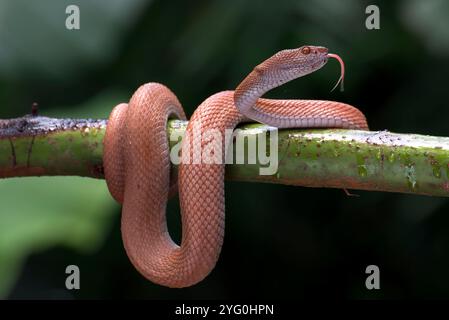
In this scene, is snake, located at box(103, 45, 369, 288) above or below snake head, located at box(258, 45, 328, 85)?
below

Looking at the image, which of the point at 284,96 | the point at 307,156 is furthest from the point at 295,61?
the point at 284,96

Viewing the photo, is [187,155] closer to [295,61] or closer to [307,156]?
[307,156]

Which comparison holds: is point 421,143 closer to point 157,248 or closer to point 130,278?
point 157,248

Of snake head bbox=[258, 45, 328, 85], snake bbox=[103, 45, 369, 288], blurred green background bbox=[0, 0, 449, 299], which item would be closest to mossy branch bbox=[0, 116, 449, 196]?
snake bbox=[103, 45, 369, 288]

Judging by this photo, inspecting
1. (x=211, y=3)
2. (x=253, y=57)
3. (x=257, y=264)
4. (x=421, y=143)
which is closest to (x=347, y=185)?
(x=421, y=143)

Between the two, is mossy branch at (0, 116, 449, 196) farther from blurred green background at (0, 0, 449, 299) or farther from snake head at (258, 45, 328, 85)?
blurred green background at (0, 0, 449, 299)

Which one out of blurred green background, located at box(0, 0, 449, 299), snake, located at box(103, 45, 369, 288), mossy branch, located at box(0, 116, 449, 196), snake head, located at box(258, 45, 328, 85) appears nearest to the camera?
mossy branch, located at box(0, 116, 449, 196)
